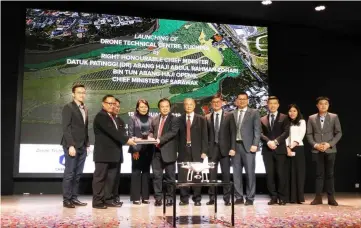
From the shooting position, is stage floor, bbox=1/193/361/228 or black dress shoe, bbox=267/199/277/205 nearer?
stage floor, bbox=1/193/361/228

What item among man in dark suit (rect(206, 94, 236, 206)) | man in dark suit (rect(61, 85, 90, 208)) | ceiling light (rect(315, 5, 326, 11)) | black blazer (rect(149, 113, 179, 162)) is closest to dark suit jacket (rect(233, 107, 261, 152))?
man in dark suit (rect(206, 94, 236, 206))

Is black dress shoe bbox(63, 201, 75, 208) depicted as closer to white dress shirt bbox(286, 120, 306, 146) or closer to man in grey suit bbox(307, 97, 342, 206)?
white dress shirt bbox(286, 120, 306, 146)

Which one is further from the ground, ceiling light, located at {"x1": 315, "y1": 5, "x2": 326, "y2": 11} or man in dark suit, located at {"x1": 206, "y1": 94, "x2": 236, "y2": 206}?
ceiling light, located at {"x1": 315, "y1": 5, "x2": 326, "y2": 11}

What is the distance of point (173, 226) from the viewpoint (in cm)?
361

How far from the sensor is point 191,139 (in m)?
5.32

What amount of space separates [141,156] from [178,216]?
4.56 ft

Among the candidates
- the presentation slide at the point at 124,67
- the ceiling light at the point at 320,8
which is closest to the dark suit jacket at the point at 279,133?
the presentation slide at the point at 124,67

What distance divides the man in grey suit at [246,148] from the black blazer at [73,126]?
202cm

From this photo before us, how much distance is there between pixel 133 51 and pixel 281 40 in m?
2.98

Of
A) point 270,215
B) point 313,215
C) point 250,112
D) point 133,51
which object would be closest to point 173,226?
point 270,215

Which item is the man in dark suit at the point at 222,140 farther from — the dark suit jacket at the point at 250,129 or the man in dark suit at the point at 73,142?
the man in dark suit at the point at 73,142

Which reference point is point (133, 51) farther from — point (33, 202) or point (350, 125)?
point (350, 125)

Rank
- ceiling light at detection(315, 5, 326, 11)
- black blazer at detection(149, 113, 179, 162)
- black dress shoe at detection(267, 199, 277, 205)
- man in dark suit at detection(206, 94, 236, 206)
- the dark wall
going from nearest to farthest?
1. black blazer at detection(149, 113, 179, 162)
2. man in dark suit at detection(206, 94, 236, 206)
3. black dress shoe at detection(267, 199, 277, 205)
4. ceiling light at detection(315, 5, 326, 11)
5. the dark wall

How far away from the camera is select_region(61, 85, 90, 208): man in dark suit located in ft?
16.5
